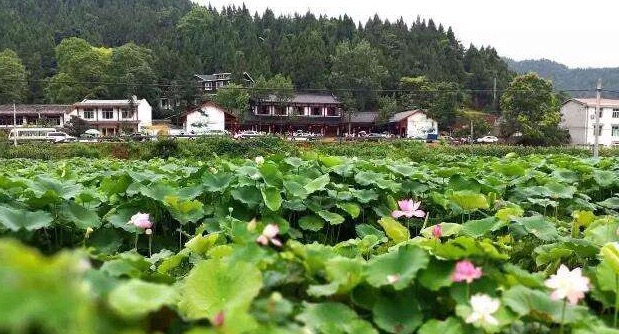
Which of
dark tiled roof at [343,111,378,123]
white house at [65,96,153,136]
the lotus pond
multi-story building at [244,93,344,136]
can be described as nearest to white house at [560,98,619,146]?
dark tiled roof at [343,111,378,123]

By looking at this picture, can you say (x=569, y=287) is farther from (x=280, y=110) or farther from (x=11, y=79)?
(x=11, y=79)

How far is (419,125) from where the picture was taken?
47594 millimetres

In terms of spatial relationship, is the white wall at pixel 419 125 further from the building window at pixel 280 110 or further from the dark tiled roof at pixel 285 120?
the building window at pixel 280 110

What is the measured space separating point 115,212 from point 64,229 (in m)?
0.39

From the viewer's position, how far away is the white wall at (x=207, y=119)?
150ft

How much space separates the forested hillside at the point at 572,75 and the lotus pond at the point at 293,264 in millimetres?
99422

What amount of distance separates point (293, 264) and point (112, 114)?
49.0m

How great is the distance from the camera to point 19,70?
5472cm

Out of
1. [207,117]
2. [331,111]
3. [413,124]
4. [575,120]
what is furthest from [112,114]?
[575,120]

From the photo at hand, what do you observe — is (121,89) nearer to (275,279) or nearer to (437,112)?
(437,112)

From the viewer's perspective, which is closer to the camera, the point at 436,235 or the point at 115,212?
the point at 436,235

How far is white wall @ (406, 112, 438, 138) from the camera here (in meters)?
46.9

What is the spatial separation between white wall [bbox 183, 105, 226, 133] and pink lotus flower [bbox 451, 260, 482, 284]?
4485 cm

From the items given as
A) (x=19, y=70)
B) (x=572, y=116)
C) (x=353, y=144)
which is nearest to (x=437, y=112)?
(x=572, y=116)
